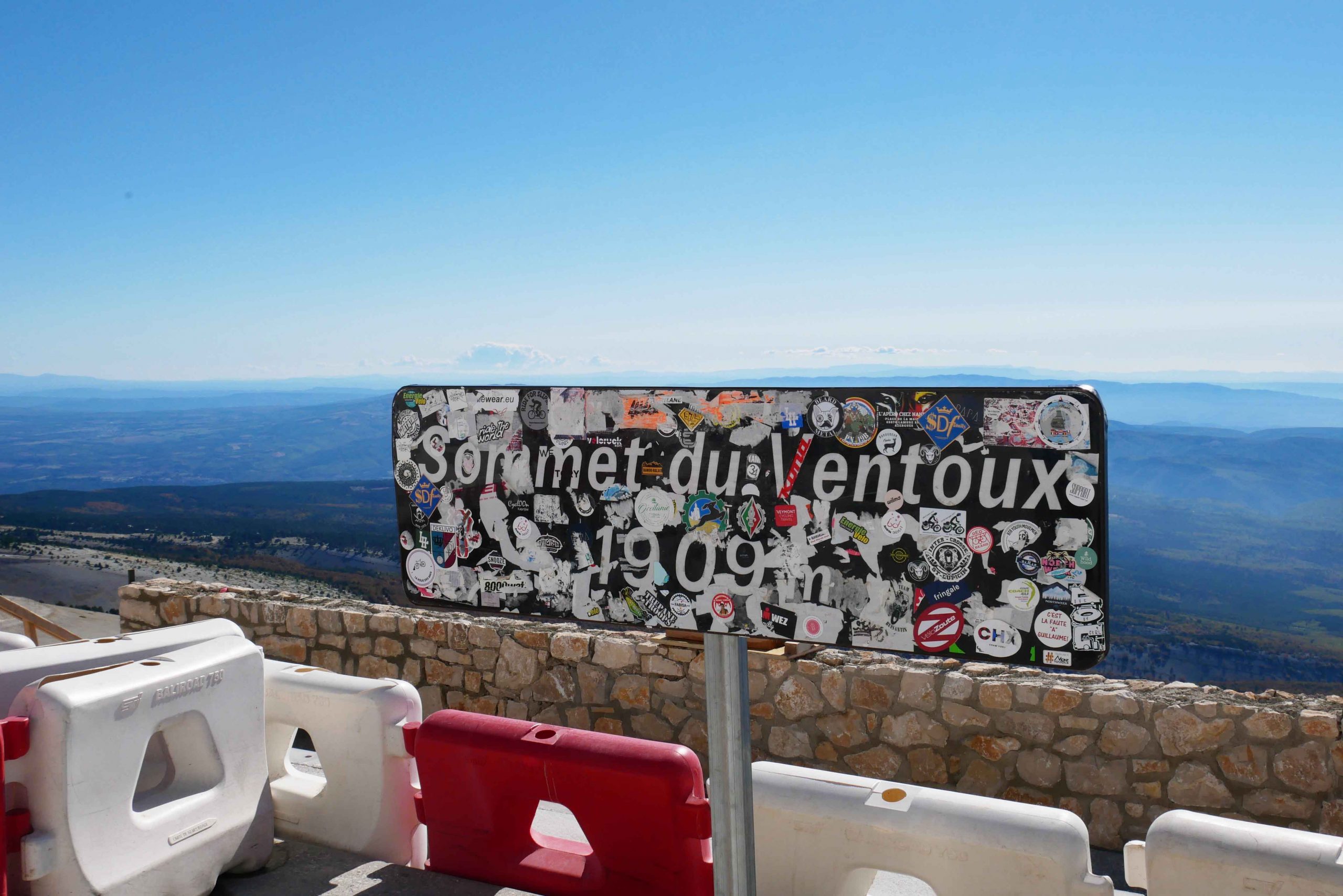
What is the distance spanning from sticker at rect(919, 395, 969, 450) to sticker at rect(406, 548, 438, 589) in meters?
1.31

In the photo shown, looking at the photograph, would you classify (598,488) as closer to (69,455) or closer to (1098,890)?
(1098,890)

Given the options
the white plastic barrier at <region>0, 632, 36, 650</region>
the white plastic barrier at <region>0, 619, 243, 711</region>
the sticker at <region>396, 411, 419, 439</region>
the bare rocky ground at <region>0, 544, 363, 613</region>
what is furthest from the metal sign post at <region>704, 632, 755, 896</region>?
the bare rocky ground at <region>0, 544, 363, 613</region>

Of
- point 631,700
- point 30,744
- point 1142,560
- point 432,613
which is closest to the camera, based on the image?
point 30,744

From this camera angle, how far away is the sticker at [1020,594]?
1.68 metres

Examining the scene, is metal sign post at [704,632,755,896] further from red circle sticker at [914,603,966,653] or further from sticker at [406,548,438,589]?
sticker at [406,548,438,589]

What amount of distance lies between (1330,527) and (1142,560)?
120 ft

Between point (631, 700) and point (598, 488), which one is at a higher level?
point (598, 488)

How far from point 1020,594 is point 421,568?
4.88 ft

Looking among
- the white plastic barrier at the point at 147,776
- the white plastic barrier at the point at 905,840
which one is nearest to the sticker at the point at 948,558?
the white plastic barrier at the point at 905,840

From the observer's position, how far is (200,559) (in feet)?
56.6

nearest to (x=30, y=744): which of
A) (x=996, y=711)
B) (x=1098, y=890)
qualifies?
(x=1098, y=890)

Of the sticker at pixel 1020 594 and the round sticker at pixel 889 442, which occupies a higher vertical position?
the round sticker at pixel 889 442

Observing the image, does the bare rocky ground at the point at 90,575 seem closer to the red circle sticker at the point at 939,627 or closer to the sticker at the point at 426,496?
the sticker at the point at 426,496

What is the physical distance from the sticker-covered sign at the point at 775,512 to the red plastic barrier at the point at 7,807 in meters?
1.92
